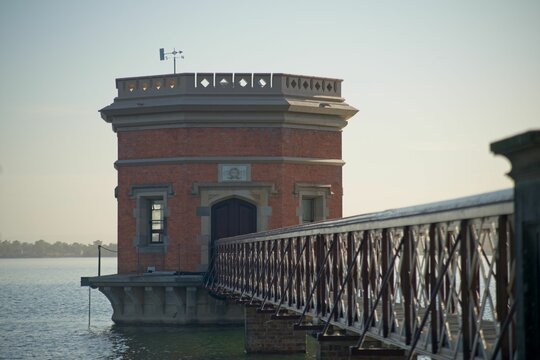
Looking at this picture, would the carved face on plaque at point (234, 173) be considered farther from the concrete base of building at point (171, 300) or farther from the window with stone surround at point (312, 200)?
the concrete base of building at point (171, 300)

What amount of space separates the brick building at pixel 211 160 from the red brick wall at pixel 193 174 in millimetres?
33

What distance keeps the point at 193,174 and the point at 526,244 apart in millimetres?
30683

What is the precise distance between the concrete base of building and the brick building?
1.58 m

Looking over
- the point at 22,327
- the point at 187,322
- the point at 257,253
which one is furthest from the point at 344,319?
the point at 22,327

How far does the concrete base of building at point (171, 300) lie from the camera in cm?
3800

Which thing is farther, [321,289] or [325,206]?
[325,206]

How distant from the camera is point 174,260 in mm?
39750

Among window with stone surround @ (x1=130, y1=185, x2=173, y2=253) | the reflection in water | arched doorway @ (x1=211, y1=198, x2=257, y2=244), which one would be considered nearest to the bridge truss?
the reflection in water

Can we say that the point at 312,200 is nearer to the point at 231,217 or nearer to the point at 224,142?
the point at 231,217

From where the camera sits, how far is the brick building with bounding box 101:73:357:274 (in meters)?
39.7

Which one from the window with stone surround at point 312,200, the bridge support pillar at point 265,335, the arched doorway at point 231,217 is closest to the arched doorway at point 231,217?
the arched doorway at point 231,217

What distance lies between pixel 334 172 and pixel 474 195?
29.8 m

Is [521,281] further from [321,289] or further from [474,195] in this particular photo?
[321,289]

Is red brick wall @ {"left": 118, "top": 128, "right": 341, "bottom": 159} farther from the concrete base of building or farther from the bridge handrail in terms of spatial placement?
the bridge handrail
